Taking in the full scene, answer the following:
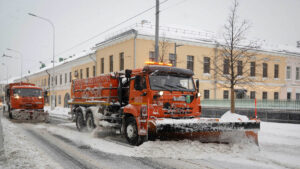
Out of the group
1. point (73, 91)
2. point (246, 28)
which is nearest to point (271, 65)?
point (246, 28)

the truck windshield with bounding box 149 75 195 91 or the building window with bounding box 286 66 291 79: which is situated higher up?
the building window with bounding box 286 66 291 79

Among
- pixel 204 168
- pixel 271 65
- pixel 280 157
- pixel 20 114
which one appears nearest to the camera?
pixel 204 168

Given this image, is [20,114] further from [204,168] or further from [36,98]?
[204,168]

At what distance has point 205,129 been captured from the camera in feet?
25.5

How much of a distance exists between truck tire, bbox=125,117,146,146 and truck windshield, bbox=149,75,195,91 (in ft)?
4.25

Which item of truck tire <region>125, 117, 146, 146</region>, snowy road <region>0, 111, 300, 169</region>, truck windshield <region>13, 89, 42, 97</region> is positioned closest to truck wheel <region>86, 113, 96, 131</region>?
snowy road <region>0, 111, 300, 169</region>

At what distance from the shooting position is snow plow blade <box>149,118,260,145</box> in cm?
755

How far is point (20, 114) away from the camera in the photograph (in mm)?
18125

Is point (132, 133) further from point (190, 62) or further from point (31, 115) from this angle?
point (190, 62)

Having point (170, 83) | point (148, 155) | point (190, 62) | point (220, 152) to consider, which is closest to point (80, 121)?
point (170, 83)

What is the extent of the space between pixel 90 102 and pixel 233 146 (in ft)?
22.6

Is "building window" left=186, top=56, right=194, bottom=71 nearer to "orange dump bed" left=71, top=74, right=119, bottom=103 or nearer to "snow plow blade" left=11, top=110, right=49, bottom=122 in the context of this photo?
"snow plow blade" left=11, top=110, right=49, bottom=122

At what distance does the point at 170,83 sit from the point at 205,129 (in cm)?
208

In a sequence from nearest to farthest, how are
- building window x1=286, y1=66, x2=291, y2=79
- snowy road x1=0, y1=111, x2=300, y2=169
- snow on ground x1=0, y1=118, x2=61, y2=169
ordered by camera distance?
snow on ground x1=0, y1=118, x2=61, y2=169 → snowy road x1=0, y1=111, x2=300, y2=169 → building window x1=286, y1=66, x2=291, y2=79
